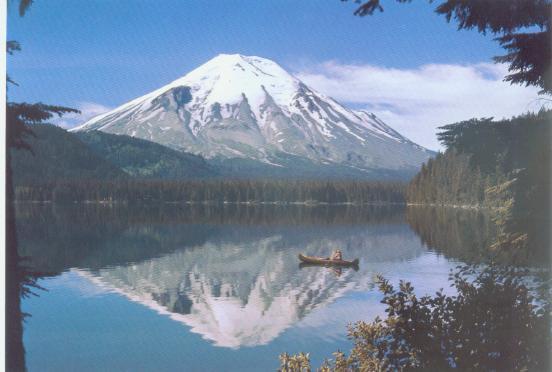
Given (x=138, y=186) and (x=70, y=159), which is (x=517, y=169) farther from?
(x=138, y=186)

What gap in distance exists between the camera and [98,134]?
12950 centimetres

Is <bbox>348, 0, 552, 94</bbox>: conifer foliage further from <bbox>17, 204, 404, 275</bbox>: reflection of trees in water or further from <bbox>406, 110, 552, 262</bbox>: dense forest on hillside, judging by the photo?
<bbox>17, 204, 404, 275</bbox>: reflection of trees in water

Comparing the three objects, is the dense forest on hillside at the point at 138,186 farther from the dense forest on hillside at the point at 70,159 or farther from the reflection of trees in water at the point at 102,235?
the reflection of trees in water at the point at 102,235

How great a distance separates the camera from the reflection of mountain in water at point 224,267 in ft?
48.9

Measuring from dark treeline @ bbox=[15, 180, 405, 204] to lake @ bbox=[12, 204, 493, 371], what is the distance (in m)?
27.8

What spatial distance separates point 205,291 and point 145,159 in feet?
453

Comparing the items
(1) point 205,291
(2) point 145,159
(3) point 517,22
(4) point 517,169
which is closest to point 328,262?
(1) point 205,291

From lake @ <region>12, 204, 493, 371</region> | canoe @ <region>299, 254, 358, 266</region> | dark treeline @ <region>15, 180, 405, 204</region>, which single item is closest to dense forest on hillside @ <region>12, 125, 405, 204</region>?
dark treeline @ <region>15, 180, 405, 204</region>

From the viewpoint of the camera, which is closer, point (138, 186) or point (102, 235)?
point (102, 235)

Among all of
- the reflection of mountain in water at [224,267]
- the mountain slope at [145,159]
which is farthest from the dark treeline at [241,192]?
the mountain slope at [145,159]

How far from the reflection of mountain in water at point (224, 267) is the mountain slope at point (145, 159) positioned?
100476 mm

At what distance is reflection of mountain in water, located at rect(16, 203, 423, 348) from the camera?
1490 centimetres

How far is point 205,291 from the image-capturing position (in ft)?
65.2

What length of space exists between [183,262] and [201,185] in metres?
61.1
